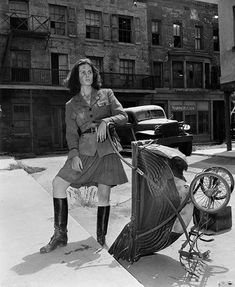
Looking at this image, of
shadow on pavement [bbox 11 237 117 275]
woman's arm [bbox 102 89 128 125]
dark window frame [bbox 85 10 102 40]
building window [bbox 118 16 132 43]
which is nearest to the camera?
shadow on pavement [bbox 11 237 117 275]

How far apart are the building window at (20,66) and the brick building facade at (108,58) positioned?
6cm

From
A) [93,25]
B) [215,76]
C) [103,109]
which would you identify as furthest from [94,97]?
[215,76]

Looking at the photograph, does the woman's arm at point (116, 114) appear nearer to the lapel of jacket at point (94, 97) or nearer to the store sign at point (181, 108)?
the lapel of jacket at point (94, 97)

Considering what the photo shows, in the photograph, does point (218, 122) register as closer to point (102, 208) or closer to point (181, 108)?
point (181, 108)

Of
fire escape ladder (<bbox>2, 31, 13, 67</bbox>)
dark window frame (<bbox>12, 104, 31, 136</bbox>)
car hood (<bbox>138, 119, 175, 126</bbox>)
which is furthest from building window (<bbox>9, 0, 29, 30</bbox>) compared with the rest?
car hood (<bbox>138, 119, 175, 126</bbox>)

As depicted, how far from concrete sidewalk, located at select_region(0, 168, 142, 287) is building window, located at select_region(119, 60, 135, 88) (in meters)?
20.0

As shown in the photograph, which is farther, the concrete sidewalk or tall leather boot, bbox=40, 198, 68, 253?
tall leather boot, bbox=40, 198, 68, 253

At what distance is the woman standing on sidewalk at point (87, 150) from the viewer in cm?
353

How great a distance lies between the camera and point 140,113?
630 inches

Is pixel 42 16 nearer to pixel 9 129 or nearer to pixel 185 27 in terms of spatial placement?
pixel 9 129

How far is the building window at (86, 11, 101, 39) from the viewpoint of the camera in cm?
2422

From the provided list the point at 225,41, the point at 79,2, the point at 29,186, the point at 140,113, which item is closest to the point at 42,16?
the point at 79,2

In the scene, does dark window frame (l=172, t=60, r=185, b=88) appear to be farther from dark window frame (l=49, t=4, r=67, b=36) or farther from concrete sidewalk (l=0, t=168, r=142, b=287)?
concrete sidewalk (l=0, t=168, r=142, b=287)

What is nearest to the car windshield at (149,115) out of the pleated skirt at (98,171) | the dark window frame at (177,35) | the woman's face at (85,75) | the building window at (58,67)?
the building window at (58,67)
